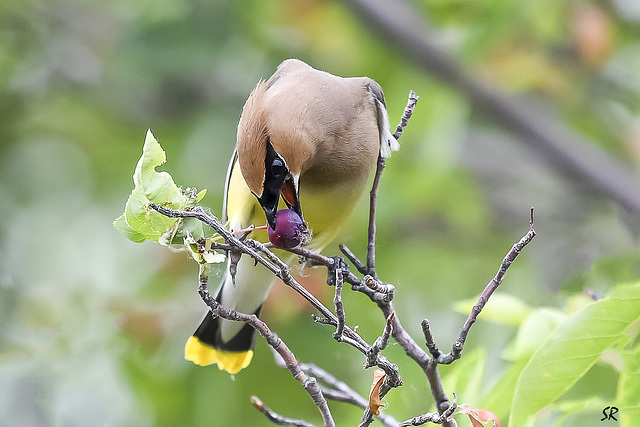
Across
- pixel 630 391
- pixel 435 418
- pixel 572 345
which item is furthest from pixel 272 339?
pixel 630 391

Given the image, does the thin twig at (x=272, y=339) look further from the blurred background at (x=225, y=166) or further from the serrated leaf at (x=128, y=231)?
the blurred background at (x=225, y=166)

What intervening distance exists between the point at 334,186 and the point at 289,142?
46 centimetres

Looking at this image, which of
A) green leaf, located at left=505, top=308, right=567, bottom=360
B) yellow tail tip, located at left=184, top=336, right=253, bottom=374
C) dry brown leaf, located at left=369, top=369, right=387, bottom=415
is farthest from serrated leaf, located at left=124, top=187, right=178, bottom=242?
yellow tail tip, located at left=184, top=336, right=253, bottom=374

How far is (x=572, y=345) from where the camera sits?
2320mm

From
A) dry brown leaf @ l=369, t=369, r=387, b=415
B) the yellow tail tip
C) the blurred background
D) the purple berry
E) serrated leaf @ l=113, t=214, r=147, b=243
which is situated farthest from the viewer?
the blurred background

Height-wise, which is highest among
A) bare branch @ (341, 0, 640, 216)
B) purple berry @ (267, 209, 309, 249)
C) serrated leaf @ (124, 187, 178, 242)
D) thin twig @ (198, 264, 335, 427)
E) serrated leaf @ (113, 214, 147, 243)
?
bare branch @ (341, 0, 640, 216)

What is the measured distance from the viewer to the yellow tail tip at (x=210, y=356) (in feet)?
12.7

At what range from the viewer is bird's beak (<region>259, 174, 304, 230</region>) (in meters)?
2.91

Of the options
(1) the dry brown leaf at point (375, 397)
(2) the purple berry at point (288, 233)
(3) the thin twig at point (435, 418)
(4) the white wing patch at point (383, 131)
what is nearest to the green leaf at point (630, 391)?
(3) the thin twig at point (435, 418)

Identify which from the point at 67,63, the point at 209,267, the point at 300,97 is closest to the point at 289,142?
the point at 300,97

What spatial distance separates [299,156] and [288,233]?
20.8 inches

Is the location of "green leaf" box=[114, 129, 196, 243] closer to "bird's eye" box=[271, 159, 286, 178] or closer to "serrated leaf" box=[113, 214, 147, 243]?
"serrated leaf" box=[113, 214, 147, 243]

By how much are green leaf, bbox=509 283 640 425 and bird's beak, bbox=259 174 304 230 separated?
0.98m

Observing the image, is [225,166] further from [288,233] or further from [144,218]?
[144,218]
